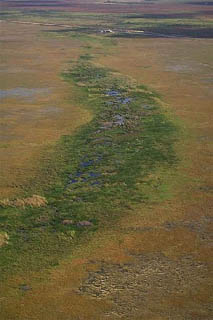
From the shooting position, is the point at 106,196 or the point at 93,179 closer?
the point at 106,196

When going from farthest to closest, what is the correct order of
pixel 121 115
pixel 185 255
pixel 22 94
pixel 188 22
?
pixel 188 22, pixel 22 94, pixel 121 115, pixel 185 255

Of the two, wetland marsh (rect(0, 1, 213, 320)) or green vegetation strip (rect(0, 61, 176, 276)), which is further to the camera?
green vegetation strip (rect(0, 61, 176, 276))

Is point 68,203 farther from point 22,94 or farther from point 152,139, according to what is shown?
point 22,94

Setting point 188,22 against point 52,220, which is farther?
point 188,22

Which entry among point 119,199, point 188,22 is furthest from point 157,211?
point 188,22

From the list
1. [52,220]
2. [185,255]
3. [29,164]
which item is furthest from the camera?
[29,164]
